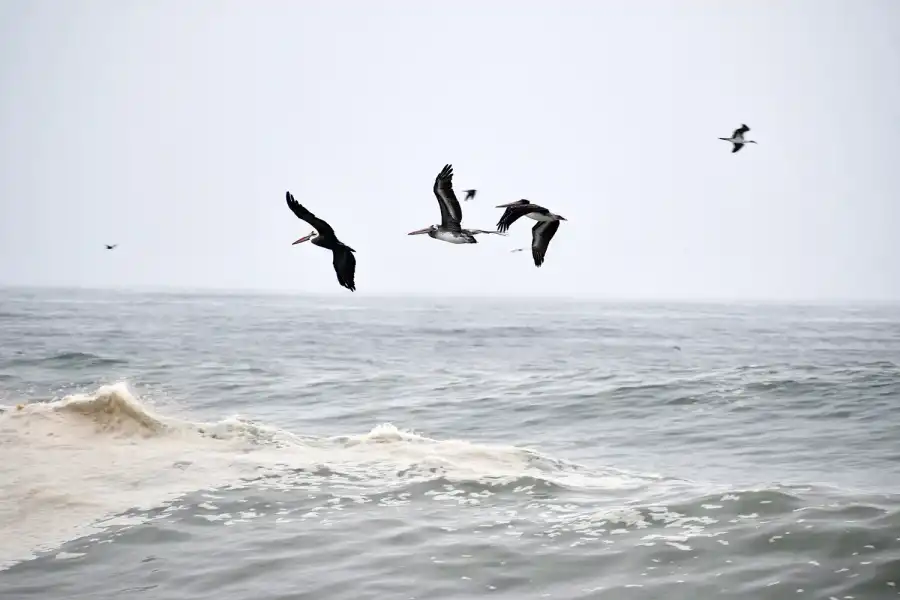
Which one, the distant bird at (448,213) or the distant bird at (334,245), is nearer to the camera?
the distant bird at (334,245)

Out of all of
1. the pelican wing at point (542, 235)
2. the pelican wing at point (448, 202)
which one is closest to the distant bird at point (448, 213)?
the pelican wing at point (448, 202)

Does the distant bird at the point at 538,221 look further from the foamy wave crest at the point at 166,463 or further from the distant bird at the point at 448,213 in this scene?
the foamy wave crest at the point at 166,463

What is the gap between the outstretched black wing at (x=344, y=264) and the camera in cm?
1164

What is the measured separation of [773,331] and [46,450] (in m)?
43.0

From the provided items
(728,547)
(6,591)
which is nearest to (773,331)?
(728,547)

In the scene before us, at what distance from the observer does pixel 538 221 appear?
14672 millimetres

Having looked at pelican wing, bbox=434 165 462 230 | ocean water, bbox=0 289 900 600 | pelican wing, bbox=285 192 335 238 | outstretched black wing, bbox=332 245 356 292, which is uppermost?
pelican wing, bbox=434 165 462 230

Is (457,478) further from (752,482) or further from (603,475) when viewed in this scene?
(752,482)

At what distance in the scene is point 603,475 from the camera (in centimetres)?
1337

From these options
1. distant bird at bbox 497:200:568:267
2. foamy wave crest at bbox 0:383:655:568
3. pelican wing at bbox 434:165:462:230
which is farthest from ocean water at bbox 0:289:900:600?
pelican wing at bbox 434:165:462:230

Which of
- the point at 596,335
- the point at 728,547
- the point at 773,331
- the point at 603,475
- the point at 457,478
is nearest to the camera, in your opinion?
the point at 728,547

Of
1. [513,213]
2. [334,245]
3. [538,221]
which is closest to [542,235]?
[538,221]

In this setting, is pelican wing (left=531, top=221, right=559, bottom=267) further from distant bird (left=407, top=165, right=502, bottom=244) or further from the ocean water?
the ocean water

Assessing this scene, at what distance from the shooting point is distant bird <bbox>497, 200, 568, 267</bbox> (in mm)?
13055
